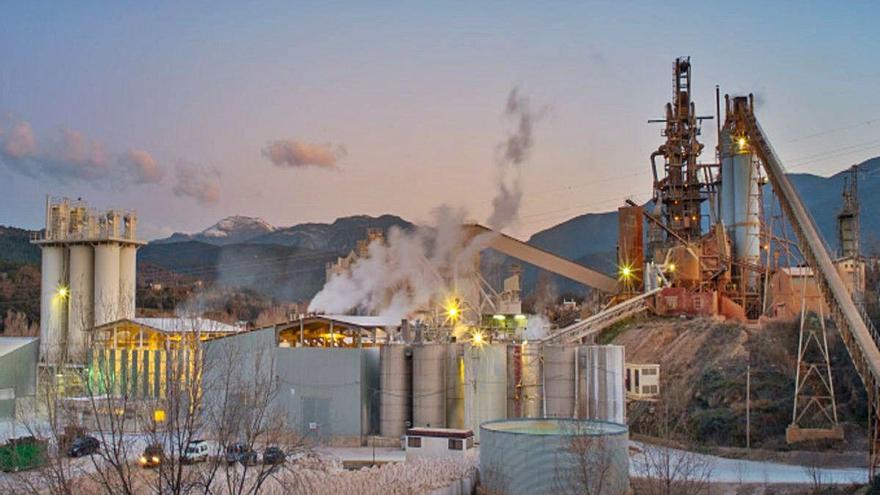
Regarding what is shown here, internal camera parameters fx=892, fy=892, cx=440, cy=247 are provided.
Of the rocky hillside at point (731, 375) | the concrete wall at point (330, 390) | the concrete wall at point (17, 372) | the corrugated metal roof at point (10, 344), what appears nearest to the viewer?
the rocky hillside at point (731, 375)

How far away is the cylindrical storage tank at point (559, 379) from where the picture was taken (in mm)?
38188

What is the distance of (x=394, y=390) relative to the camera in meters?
40.8

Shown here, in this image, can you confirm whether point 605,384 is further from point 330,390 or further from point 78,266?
point 78,266

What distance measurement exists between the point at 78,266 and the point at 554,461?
40.7 m

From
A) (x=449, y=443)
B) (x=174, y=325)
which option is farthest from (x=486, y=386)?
(x=174, y=325)

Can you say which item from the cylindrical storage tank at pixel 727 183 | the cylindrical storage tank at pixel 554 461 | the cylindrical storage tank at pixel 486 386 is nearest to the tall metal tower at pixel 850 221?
the cylindrical storage tank at pixel 727 183

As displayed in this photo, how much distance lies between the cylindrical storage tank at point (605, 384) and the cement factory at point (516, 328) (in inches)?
2.4

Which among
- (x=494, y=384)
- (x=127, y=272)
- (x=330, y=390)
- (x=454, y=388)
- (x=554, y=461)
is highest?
(x=127, y=272)

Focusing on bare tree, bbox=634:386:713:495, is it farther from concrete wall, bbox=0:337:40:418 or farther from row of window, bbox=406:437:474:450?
concrete wall, bbox=0:337:40:418

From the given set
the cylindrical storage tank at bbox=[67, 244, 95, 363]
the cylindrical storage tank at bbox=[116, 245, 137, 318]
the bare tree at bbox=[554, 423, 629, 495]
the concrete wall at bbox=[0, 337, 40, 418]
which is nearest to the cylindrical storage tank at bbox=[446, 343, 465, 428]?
the bare tree at bbox=[554, 423, 629, 495]

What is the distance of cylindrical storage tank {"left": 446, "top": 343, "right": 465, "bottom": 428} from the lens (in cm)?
4069

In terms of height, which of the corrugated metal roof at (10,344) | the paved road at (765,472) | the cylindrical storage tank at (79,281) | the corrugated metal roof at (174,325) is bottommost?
the paved road at (765,472)

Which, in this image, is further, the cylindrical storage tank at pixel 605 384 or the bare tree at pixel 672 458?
the cylindrical storage tank at pixel 605 384

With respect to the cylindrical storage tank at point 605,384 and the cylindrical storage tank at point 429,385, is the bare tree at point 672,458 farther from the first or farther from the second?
the cylindrical storage tank at point 429,385
